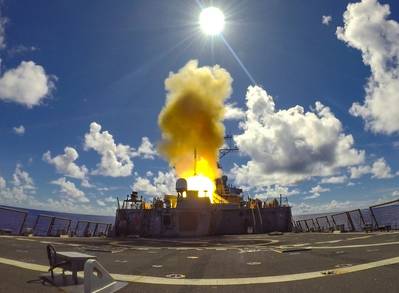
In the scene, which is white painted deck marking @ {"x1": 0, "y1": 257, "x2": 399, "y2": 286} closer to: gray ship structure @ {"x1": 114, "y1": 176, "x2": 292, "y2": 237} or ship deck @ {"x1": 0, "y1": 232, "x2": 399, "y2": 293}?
ship deck @ {"x1": 0, "y1": 232, "x2": 399, "y2": 293}

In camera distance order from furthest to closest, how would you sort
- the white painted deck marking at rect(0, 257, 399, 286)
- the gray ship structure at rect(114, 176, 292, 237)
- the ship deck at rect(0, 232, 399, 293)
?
the gray ship structure at rect(114, 176, 292, 237) < the white painted deck marking at rect(0, 257, 399, 286) < the ship deck at rect(0, 232, 399, 293)

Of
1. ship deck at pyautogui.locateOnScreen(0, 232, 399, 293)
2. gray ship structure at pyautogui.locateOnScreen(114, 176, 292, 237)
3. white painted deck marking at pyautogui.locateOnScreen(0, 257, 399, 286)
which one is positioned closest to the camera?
ship deck at pyautogui.locateOnScreen(0, 232, 399, 293)

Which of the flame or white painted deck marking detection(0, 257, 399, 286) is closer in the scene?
white painted deck marking detection(0, 257, 399, 286)

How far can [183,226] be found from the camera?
35312mm

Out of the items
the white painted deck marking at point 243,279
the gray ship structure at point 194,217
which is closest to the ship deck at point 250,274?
the white painted deck marking at point 243,279

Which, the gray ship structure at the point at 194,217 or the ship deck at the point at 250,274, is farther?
the gray ship structure at the point at 194,217

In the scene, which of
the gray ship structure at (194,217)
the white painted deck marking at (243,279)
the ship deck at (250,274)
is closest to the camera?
the ship deck at (250,274)

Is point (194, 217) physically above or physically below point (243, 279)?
above

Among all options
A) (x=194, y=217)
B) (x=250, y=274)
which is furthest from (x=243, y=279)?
(x=194, y=217)

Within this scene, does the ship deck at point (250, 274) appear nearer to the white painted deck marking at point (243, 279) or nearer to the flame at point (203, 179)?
the white painted deck marking at point (243, 279)

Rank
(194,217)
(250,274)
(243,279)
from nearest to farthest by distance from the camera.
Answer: (243,279) → (250,274) → (194,217)

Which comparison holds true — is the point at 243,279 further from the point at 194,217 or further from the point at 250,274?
the point at 194,217

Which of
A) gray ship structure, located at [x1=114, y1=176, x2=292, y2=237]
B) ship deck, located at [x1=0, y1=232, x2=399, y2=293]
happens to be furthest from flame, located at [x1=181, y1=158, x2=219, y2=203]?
ship deck, located at [x1=0, y1=232, x2=399, y2=293]

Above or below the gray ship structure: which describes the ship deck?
below
